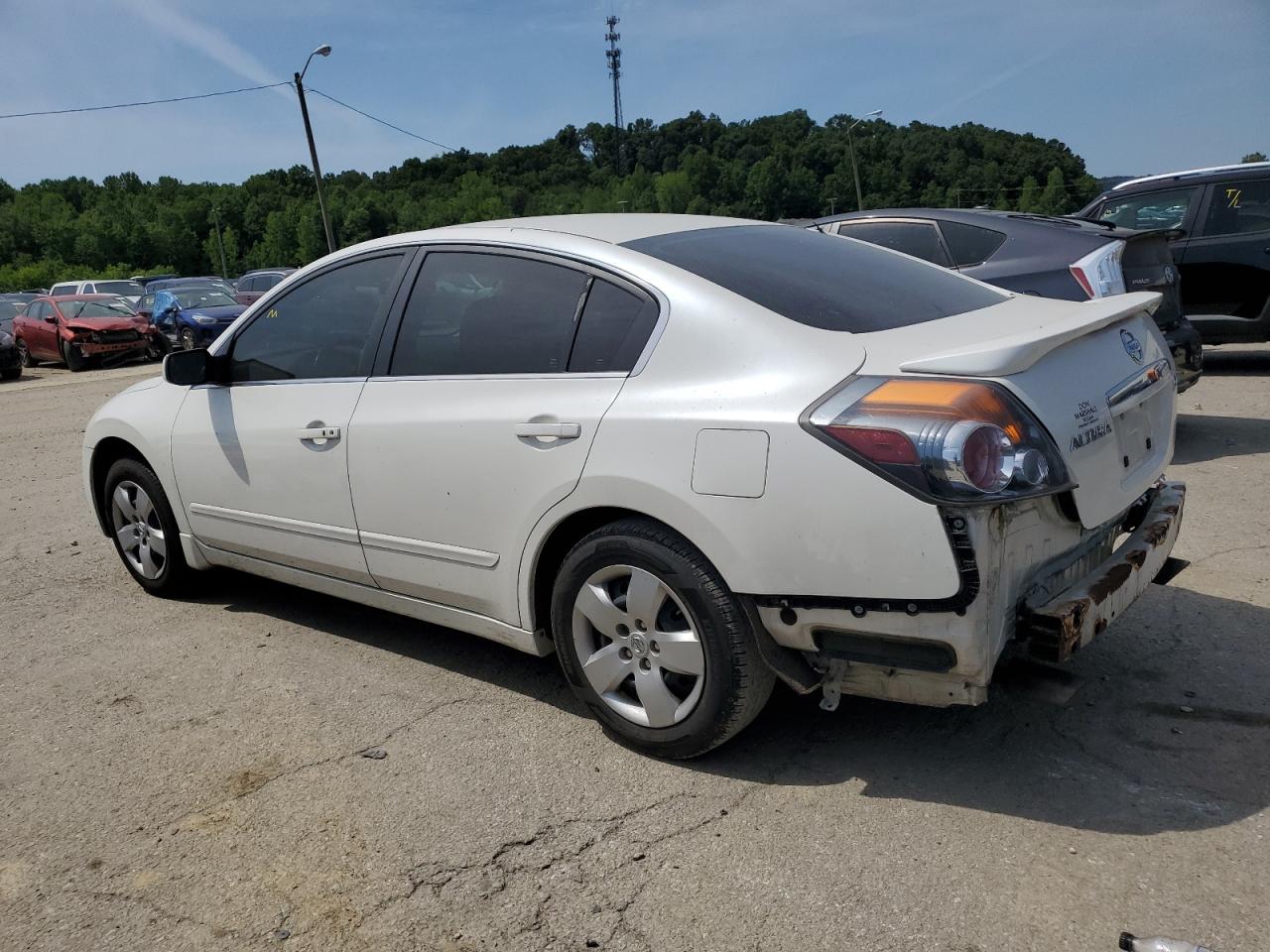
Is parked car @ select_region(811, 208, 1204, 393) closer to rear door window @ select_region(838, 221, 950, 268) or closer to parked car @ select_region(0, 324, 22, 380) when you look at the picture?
rear door window @ select_region(838, 221, 950, 268)

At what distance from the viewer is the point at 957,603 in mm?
2525

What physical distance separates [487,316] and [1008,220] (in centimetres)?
485

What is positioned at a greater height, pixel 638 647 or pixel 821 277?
pixel 821 277

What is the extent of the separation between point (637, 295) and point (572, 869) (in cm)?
166

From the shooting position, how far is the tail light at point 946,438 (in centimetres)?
250

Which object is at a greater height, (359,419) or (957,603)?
(359,419)

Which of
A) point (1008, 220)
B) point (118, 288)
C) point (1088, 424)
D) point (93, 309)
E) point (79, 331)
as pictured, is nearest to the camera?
point (1088, 424)

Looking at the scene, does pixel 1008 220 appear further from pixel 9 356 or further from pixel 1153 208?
pixel 9 356

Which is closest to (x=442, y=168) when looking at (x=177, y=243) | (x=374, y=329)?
(x=177, y=243)

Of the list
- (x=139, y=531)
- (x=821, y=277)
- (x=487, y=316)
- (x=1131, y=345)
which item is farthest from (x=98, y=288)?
(x=1131, y=345)

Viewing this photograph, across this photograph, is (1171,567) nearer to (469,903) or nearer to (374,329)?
(469,903)

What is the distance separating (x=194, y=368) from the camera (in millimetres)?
4406

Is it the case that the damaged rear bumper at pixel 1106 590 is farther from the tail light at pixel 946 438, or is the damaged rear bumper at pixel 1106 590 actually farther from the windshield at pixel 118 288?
the windshield at pixel 118 288

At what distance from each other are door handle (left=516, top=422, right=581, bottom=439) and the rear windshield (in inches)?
24.3
